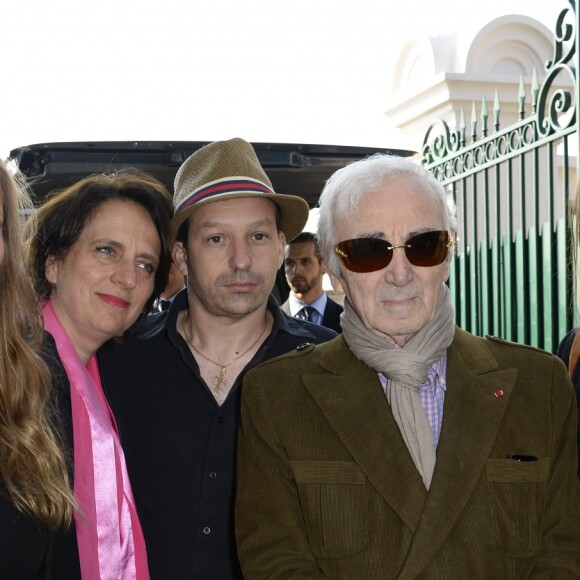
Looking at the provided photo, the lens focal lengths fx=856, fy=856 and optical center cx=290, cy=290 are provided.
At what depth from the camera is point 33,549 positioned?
7.89 ft

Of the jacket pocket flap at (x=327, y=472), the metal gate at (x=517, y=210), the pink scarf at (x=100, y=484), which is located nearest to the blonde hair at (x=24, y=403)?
the pink scarf at (x=100, y=484)

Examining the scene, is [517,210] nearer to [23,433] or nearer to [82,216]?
[82,216]

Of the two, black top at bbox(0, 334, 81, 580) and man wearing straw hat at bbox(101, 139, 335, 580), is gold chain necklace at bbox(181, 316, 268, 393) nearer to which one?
man wearing straw hat at bbox(101, 139, 335, 580)

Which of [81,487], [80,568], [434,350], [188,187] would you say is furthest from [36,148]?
[434,350]

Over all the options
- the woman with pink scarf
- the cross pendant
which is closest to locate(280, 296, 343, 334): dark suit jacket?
the cross pendant

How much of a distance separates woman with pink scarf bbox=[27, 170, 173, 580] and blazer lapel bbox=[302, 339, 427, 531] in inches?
36.8

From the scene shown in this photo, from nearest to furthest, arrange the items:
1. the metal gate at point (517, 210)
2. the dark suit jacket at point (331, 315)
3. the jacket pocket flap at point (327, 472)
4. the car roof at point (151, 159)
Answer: the jacket pocket flap at point (327, 472) → the car roof at point (151, 159) → the metal gate at point (517, 210) → the dark suit jacket at point (331, 315)

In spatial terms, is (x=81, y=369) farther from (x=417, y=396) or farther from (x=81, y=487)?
(x=417, y=396)

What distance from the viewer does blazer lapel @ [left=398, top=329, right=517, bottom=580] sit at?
7.63ft

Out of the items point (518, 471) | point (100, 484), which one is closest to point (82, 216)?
point (100, 484)

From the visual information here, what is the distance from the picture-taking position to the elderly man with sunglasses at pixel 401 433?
2.36 meters

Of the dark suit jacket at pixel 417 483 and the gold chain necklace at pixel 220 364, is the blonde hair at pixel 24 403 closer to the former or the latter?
the dark suit jacket at pixel 417 483

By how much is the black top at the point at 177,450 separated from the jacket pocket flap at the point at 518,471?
1137mm

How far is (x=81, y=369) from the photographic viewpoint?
3.24 meters
